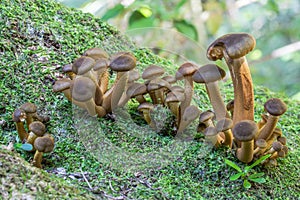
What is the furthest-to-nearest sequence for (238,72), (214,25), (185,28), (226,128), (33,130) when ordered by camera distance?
(214,25) < (185,28) < (238,72) < (226,128) < (33,130)

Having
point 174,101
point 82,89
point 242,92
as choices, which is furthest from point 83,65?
point 242,92

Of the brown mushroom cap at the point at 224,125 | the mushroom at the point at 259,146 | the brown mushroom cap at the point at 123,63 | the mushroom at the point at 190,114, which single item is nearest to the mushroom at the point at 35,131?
the brown mushroom cap at the point at 123,63

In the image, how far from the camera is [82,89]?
6.85 feet

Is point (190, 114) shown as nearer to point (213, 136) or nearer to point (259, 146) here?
point (213, 136)

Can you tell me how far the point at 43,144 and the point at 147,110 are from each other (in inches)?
26.2

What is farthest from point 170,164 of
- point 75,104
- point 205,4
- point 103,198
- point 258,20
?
point 258,20

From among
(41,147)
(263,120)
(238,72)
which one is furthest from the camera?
(263,120)

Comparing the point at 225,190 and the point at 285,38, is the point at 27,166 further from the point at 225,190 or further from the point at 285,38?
the point at 285,38

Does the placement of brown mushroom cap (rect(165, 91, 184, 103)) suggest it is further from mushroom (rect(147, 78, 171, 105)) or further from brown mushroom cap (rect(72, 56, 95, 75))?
brown mushroom cap (rect(72, 56, 95, 75))

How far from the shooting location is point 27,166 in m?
1.63

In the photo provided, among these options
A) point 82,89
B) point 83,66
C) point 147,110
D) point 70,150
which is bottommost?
point 70,150

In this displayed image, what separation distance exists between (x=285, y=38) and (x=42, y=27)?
272 inches

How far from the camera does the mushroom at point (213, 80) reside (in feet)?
7.04

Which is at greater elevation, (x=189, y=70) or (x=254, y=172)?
(x=189, y=70)
